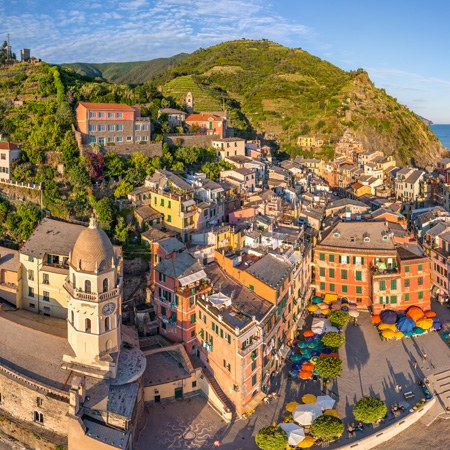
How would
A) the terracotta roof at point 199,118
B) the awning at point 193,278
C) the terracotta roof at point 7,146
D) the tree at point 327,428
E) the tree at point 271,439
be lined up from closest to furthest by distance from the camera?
the tree at point 271,439, the tree at point 327,428, the awning at point 193,278, the terracotta roof at point 7,146, the terracotta roof at point 199,118

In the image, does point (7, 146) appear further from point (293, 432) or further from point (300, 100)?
point (300, 100)

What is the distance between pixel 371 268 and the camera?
173ft

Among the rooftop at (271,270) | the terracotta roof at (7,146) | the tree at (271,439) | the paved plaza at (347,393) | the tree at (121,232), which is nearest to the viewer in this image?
the tree at (271,439)

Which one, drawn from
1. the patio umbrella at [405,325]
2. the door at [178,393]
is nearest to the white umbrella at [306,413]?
the door at [178,393]

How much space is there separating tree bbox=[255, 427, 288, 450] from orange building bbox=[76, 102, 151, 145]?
43956 millimetres

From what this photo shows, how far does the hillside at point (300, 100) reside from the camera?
133250 millimetres

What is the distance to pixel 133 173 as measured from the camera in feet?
203

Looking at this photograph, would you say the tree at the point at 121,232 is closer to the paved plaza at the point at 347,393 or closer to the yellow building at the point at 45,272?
the yellow building at the point at 45,272

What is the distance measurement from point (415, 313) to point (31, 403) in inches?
1492

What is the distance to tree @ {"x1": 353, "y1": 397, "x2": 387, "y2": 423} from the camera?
3581 centimetres

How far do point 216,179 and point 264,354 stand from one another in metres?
37.0

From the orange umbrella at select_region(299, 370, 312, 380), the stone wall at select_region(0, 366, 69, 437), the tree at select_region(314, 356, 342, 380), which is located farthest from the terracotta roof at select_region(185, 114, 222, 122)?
the stone wall at select_region(0, 366, 69, 437)

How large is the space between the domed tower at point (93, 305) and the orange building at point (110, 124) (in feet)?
109

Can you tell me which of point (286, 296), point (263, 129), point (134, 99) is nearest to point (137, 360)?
point (286, 296)
